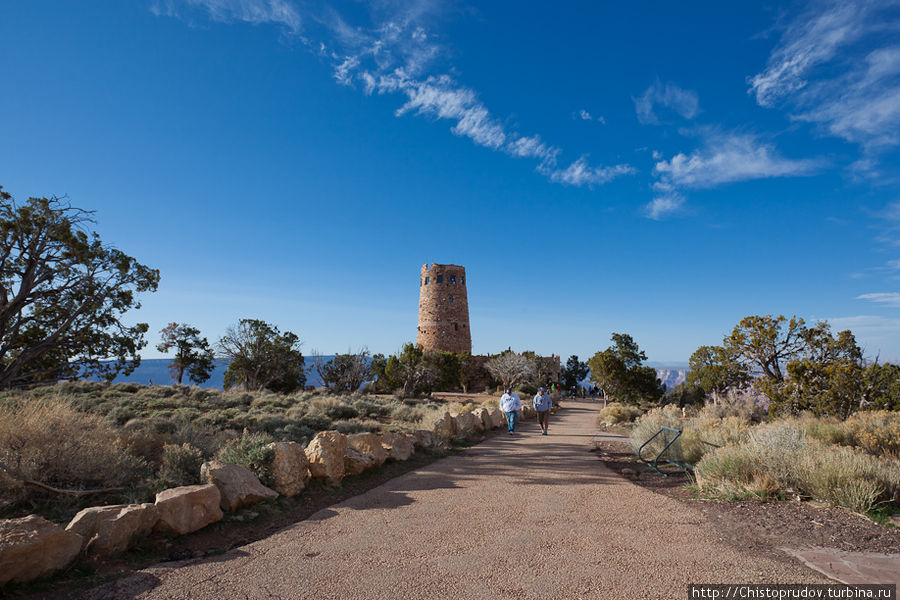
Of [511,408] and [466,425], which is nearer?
[466,425]

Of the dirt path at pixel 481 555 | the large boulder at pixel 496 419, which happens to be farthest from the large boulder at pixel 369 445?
the large boulder at pixel 496 419

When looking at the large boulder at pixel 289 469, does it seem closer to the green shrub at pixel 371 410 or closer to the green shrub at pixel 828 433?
the green shrub at pixel 828 433

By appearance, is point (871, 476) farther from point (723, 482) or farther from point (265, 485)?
point (265, 485)

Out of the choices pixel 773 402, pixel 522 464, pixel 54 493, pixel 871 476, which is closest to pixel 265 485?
pixel 54 493

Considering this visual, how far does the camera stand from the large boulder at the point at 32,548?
3701 mm

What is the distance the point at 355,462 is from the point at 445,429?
455cm

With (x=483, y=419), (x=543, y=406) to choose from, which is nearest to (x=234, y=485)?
(x=483, y=419)

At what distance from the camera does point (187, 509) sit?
16.7 feet

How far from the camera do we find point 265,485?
666cm

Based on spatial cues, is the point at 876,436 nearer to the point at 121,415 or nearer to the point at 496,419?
the point at 496,419

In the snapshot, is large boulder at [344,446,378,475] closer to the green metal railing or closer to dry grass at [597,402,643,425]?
the green metal railing

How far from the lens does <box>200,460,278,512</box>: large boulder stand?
5766 millimetres

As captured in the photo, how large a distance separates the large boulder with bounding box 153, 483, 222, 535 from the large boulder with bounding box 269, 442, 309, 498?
3.81 feet

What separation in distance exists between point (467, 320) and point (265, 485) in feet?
133
